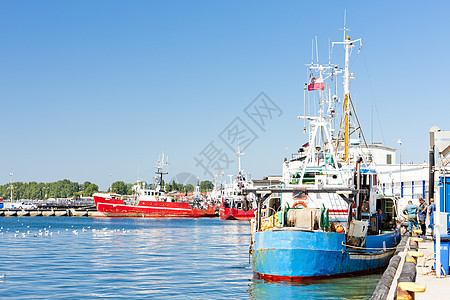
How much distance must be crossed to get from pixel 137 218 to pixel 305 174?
80998 millimetres

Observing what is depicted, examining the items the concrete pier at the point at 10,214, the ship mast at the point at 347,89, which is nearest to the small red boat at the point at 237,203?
the concrete pier at the point at 10,214

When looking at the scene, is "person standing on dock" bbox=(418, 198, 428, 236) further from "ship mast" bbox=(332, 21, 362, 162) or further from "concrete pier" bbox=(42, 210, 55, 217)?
"concrete pier" bbox=(42, 210, 55, 217)

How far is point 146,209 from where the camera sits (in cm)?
9975

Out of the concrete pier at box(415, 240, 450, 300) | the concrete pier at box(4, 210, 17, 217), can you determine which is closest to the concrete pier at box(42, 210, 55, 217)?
the concrete pier at box(4, 210, 17, 217)

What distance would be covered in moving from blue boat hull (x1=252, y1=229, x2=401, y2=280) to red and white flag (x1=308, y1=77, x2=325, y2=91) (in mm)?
10475

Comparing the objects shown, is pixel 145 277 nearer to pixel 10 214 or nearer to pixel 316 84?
pixel 316 84

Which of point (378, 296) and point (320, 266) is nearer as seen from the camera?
point (378, 296)

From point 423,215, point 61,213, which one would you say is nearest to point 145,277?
point 423,215

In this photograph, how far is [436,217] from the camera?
13.5 meters

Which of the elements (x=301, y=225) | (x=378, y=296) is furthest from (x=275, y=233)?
(x=378, y=296)

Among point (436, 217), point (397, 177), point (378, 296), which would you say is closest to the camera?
point (378, 296)

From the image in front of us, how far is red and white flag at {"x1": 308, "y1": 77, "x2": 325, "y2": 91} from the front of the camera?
2683 centimetres

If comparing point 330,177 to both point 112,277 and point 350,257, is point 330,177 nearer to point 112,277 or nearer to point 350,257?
point 350,257

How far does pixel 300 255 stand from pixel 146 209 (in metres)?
84.4
